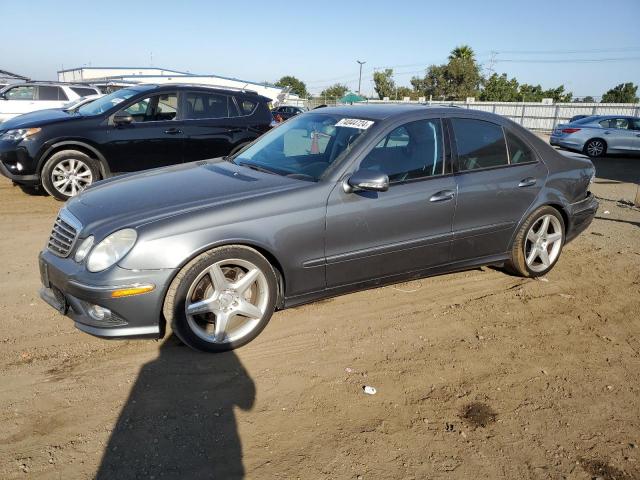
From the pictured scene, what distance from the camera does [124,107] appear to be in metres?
7.39

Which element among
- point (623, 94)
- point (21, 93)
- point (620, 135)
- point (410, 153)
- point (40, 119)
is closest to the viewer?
point (410, 153)

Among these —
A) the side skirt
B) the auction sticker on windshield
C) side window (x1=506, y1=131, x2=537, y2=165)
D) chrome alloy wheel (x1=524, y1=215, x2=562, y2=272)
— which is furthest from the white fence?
the auction sticker on windshield

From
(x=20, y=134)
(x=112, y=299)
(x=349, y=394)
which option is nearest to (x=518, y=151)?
(x=349, y=394)

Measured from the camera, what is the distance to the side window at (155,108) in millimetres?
7500

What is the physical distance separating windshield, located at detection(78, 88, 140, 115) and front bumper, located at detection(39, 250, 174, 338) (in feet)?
16.2

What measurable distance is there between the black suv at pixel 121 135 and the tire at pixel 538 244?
4845 mm

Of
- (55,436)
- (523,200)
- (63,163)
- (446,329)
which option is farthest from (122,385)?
(63,163)

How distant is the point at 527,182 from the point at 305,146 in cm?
200

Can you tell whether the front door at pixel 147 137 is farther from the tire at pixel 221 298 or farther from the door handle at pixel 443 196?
the door handle at pixel 443 196

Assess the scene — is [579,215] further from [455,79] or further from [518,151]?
[455,79]

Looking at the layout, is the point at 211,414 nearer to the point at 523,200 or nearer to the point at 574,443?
the point at 574,443

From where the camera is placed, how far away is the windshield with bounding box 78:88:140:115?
7496 millimetres

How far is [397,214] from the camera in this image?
12.6 feet

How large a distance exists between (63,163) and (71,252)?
461 centimetres
